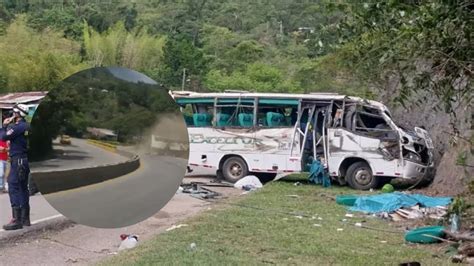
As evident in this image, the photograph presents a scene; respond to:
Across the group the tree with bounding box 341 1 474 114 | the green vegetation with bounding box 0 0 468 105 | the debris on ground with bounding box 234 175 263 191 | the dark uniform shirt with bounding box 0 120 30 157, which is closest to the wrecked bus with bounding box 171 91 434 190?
the debris on ground with bounding box 234 175 263 191

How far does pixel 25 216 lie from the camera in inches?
348

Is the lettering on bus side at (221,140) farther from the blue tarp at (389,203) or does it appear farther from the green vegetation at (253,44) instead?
the blue tarp at (389,203)

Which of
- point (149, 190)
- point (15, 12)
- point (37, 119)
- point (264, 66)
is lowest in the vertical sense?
point (149, 190)

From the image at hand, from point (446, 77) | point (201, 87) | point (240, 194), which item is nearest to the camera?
point (446, 77)

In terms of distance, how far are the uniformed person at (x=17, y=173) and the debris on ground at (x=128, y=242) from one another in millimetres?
1216

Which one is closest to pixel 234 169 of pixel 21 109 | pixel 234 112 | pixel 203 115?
pixel 234 112

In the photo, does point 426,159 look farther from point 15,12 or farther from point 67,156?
point 15,12

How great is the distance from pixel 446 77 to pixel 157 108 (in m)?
3.48

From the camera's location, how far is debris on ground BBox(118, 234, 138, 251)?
8128mm

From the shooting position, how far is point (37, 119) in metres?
3.57

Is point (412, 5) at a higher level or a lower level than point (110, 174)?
higher

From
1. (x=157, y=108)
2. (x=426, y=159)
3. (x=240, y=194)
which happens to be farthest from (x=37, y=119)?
(x=426, y=159)
